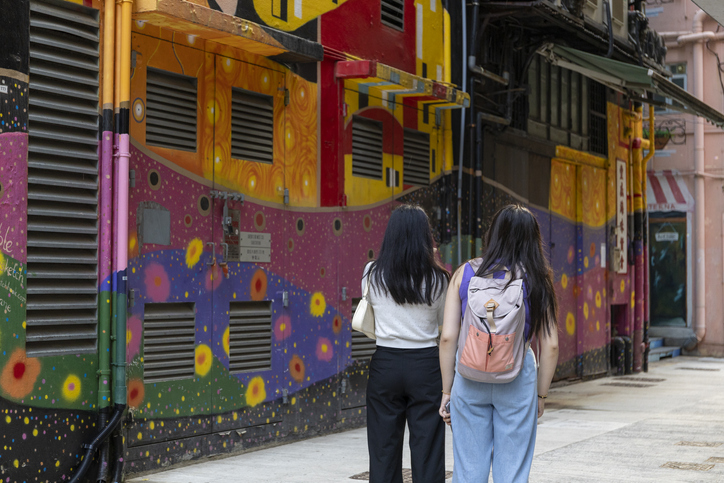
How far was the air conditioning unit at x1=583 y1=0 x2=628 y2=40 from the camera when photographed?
13.2 metres

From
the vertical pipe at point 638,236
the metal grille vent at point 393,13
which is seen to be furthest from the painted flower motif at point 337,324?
the vertical pipe at point 638,236

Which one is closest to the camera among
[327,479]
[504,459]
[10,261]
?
[504,459]

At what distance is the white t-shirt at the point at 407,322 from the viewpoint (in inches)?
197

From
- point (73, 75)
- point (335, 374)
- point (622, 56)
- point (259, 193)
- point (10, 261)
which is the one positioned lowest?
point (335, 374)

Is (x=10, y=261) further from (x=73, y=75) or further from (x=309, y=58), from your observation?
(x=309, y=58)

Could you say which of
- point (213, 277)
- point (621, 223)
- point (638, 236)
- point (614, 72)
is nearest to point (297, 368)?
point (213, 277)

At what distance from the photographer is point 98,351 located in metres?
6.77

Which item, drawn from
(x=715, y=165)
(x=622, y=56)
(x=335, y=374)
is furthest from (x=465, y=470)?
(x=715, y=165)

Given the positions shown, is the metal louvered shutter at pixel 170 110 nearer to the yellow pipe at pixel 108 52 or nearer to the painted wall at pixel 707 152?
the yellow pipe at pixel 108 52

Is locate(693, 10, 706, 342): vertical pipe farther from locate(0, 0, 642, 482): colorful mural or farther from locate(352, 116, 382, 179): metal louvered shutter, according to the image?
locate(352, 116, 382, 179): metal louvered shutter

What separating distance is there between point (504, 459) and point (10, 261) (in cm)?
356

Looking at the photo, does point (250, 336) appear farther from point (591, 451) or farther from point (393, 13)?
point (393, 13)

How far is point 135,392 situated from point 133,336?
436 mm

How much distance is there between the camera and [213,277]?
797cm
